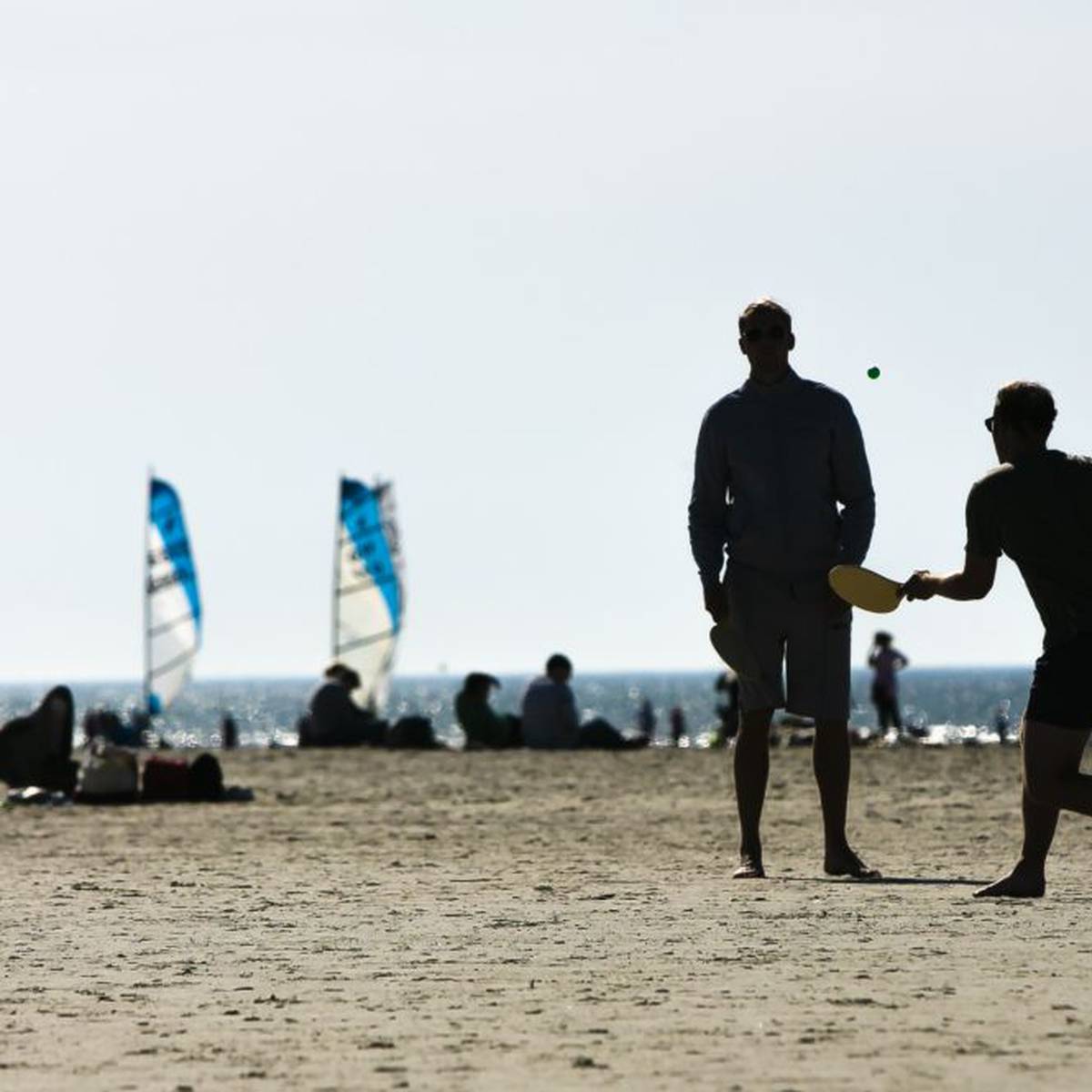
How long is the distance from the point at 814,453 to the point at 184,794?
843 cm

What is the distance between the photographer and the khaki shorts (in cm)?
826

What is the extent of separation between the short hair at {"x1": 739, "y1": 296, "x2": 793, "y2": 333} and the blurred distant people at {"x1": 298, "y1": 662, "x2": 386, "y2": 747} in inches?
767

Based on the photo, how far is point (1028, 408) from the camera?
7172mm

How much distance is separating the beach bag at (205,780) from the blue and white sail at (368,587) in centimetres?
3451

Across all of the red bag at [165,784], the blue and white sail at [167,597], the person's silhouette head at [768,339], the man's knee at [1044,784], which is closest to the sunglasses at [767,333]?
the person's silhouette head at [768,339]

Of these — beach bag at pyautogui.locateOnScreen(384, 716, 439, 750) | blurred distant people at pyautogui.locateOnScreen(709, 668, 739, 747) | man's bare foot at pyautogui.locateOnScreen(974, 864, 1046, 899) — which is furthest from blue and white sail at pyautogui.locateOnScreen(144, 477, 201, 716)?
man's bare foot at pyautogui.locateOnScreen(974, 864, 1046, 899)

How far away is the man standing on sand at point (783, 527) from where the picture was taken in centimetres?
826

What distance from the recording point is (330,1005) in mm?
5395

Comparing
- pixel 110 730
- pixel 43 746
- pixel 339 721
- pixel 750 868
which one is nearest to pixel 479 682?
pixel 339 721

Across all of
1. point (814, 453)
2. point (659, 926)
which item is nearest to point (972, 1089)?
point (659, 926)

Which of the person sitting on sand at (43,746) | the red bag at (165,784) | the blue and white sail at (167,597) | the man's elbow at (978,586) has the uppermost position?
the blue and white sail at (167,597)

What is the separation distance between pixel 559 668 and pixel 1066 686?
17074mm

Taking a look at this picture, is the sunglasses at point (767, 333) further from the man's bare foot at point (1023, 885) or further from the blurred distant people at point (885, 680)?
the blurred distant people at point (885, 680)

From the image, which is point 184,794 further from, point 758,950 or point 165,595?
point 165,595
